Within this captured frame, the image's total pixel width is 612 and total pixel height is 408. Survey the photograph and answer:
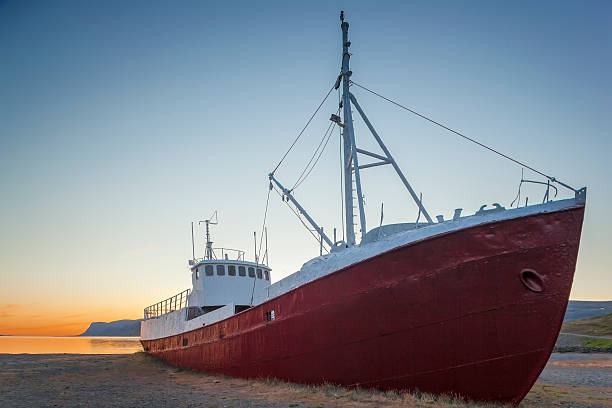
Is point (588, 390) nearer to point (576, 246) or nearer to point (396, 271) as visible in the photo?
point (576, 246)

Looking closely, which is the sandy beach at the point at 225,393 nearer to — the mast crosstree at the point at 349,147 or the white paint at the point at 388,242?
the white paint at the point at 388,242

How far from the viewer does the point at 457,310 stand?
7.60 m

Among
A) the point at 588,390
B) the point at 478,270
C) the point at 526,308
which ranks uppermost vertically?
the point at 478,270

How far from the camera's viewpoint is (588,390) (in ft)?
35.7

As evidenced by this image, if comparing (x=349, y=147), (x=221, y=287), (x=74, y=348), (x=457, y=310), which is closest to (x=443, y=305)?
(x=457, y=310)

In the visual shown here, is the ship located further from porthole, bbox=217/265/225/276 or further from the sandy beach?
porthole, bbox=217/265/225/276

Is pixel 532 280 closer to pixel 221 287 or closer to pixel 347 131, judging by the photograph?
pixel 347 131

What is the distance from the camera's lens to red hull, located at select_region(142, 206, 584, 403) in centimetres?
730

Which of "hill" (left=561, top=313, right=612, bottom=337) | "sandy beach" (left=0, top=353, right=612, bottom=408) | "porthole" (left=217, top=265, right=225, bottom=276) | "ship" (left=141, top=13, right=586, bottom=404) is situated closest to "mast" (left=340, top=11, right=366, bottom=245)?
"ship" (left=141, top=13, right=586, bottom=404)

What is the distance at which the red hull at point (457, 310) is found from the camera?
7305 mm

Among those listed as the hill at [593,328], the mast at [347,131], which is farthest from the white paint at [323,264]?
the hill at [593,328]

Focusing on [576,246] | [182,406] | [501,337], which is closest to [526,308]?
[501,337]

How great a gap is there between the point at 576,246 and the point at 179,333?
1647 centimetres

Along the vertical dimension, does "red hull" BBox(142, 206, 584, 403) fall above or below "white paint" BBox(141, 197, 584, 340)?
below
